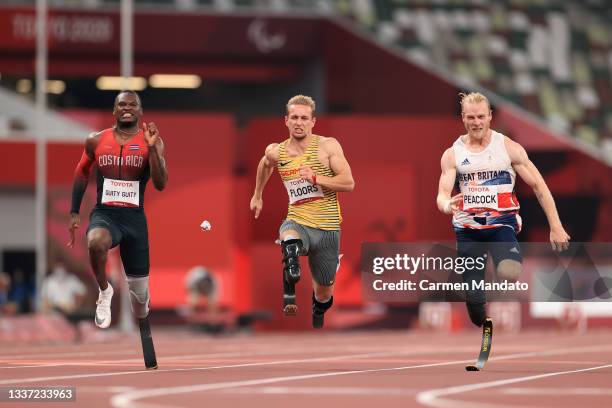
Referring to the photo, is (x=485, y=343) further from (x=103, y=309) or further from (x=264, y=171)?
(x=103, y=309)

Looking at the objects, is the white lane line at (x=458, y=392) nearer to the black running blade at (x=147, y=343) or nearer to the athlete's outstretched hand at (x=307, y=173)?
the athlete's outstretched hand at (x=307, y=173)

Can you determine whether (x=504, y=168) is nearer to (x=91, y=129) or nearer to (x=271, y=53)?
(x=91, y=129)

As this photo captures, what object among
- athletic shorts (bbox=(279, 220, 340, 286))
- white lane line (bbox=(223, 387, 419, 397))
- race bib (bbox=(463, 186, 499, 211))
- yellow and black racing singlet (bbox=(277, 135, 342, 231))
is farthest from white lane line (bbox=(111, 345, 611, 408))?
race bib (bbox=(463, 186, 499, 211))

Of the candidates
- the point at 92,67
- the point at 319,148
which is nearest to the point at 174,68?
the point at 92,67

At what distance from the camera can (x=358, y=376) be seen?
14609 millimetres

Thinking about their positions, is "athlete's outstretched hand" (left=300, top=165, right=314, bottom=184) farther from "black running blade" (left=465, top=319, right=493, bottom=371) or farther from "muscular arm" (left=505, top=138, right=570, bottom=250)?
"black running blade" (left=465, top=319, right=493, bottom=371)

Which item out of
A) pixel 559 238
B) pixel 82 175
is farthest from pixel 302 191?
pixel 559 238

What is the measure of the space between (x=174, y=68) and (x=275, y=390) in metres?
34.6

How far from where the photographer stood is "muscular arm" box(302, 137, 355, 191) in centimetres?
1546

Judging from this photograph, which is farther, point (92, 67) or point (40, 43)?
point (92, 67)

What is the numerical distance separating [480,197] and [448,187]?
381mm

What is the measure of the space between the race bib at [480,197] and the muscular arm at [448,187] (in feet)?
0.63

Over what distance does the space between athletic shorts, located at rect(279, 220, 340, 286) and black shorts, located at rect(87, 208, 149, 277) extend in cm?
171

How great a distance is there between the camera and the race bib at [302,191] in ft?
51.5
